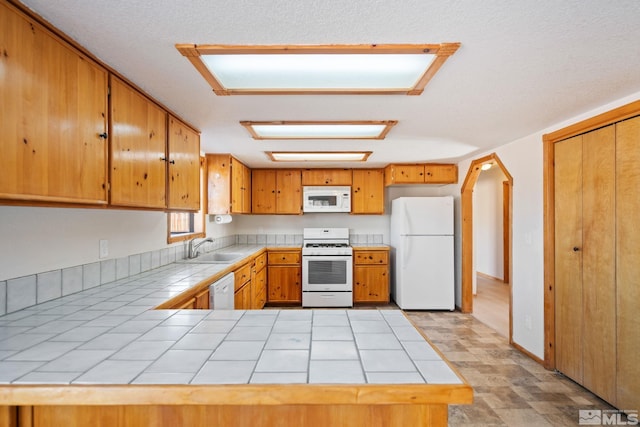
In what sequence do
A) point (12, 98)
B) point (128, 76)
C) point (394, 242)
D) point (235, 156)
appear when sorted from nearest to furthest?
point (12, 98)
point (128, 76)
point (235, 156)
point (394, 242)

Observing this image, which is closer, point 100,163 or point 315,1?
point 315,1

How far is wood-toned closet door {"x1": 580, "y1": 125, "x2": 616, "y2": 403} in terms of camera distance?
6.82ft

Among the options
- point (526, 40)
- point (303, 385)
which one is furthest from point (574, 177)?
point (303, 385)

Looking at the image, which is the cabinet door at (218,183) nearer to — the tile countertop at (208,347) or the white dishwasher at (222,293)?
the white dishwasher at (222,293)

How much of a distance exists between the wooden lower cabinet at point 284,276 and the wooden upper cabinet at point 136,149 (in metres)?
2.62

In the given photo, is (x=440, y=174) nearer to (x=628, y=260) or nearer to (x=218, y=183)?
(x=628, y=260)

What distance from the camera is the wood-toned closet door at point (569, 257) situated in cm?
235

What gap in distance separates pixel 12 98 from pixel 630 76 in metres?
2.83

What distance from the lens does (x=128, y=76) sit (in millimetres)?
1639

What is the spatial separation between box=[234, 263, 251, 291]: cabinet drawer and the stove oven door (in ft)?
3.79

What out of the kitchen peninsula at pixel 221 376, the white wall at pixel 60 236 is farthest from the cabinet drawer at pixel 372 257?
the kitchen peninsula at pixel 221 376

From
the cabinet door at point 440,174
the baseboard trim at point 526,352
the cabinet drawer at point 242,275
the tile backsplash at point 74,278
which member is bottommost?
the baseboard trim at point 526,352

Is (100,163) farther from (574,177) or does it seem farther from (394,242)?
(394,242)

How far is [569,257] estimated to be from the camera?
2445 millimetres
